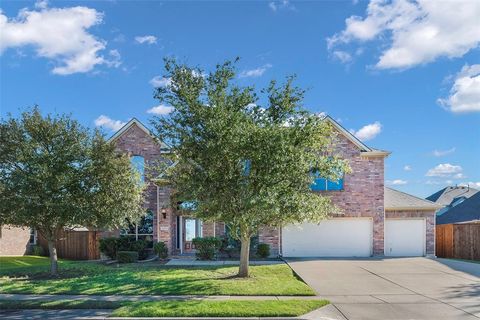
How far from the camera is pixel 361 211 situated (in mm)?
24078

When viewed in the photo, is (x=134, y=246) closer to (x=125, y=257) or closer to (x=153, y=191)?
(x=125, y=257)

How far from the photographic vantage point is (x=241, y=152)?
14.2m


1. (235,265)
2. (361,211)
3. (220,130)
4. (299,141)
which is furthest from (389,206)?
(220,130)

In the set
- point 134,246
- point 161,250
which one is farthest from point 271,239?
point 134,246

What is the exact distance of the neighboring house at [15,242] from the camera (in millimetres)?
27000

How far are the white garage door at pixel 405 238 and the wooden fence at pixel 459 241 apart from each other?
123 inches

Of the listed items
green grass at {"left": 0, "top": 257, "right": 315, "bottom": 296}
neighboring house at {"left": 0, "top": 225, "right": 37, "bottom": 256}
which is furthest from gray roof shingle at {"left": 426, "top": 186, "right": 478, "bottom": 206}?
neighboring house at {"left": 0, "top": 225, "right": 37, "bottom": 256}

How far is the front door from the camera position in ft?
80.7

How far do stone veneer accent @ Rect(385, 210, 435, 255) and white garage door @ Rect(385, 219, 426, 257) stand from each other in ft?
0.74

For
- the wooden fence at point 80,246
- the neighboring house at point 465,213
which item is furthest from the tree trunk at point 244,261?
the neighboring house at point 465,213

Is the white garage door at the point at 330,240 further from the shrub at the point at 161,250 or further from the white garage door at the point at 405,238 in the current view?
the shrub at the point at 161,250

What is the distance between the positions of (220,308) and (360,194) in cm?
1540

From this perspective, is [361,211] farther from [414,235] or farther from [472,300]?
[472,300]

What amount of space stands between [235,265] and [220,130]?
819cm
